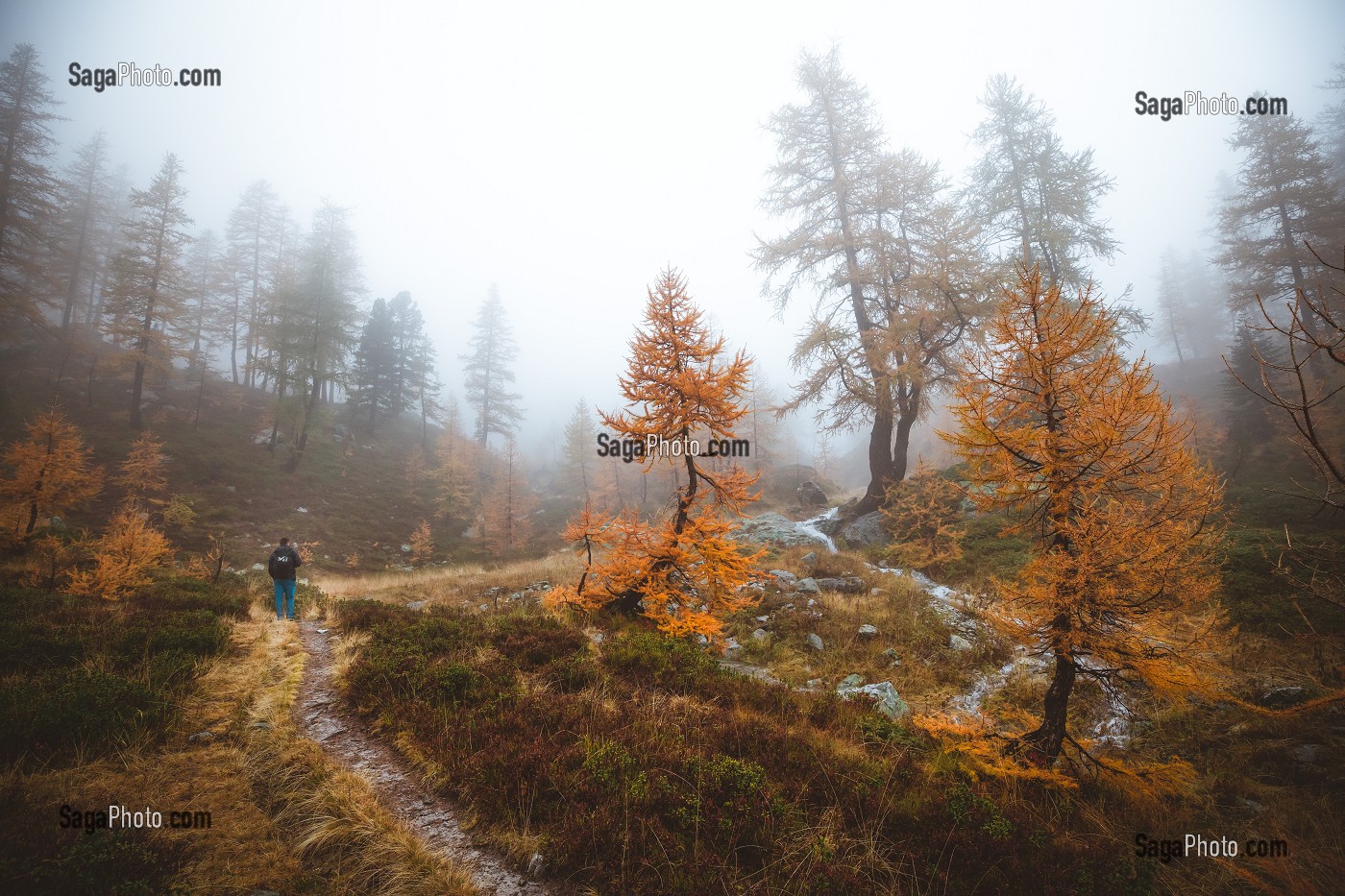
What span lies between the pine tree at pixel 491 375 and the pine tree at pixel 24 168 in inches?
1018

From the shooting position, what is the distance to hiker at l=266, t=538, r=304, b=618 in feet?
34.4

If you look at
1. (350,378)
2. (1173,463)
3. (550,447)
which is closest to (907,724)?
(1173,463)

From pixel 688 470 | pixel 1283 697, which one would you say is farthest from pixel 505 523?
pixel 1283 697

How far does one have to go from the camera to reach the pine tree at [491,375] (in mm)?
47219

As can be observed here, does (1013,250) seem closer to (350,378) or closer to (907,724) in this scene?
(907,724)

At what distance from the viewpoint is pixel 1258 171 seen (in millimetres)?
23078

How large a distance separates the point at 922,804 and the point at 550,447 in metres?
75.8

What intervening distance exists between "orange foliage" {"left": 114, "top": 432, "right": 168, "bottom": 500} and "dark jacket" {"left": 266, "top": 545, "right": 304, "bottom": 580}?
17.4 meters

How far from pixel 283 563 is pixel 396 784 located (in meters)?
8.28

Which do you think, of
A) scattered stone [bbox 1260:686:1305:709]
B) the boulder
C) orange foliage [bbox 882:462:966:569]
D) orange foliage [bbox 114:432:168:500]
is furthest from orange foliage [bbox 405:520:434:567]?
scattered stone [bbox 1260:686:1305:709]

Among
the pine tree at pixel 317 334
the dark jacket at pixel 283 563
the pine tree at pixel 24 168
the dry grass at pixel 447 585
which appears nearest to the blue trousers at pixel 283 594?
the dark jacket at pixel 283 563

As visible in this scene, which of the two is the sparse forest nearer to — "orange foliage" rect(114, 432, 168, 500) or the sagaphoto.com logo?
"orange foliage" rect(114, 432, 168, 500)

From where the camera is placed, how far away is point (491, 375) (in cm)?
4800

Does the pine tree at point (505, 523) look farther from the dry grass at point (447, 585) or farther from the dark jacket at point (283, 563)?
the dark jacket at point (283, 563)
